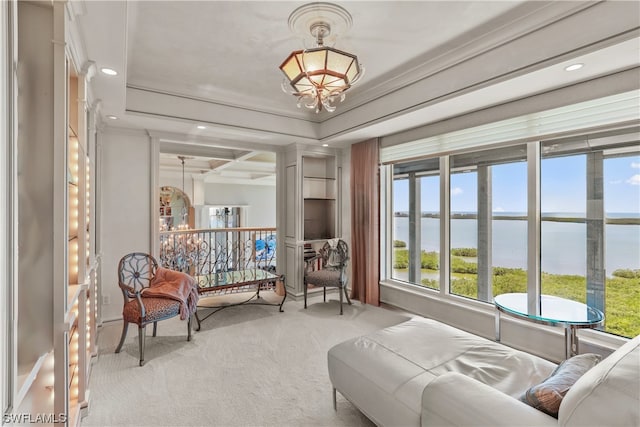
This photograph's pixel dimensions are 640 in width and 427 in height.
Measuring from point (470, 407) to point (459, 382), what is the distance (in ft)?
0.47

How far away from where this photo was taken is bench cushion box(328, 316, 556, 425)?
1.57 meters

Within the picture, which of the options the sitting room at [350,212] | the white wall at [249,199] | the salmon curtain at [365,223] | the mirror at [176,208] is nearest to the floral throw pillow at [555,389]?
the sitting room at [350,212]

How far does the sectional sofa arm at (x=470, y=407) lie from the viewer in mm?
1152

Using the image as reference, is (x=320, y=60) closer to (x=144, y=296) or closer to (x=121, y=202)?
(x=144, y=296)

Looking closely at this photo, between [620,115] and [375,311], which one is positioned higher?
[620,115]

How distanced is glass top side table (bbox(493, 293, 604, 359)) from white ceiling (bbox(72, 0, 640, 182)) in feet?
5.63

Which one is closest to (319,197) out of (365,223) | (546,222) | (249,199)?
(365,223)

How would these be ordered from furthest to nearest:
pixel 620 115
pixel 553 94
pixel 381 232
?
pixel 381 232, pixel 553 94, pixel 620 115

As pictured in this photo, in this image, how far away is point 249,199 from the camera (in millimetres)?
10336

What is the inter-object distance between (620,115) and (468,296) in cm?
211

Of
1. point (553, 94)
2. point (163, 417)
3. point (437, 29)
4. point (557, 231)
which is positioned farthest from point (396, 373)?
point (553, 94)

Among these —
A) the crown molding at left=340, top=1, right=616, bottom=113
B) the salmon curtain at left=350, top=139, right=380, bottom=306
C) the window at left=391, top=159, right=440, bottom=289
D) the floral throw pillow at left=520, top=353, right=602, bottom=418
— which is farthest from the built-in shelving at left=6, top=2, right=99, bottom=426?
the window at left=391, top=159, right=440, bottom=289

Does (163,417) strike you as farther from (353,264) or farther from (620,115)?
(620,115)

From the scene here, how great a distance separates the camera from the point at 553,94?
2555 mm
